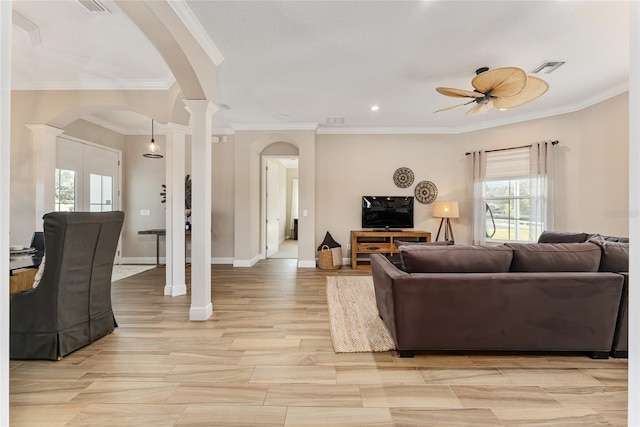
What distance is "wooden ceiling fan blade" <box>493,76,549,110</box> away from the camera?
2754 millimetres

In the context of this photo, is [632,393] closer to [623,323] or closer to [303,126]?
[623,323]

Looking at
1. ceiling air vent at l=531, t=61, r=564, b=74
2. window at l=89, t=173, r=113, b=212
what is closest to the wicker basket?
ceiling air vent at l=531, t=61, r=564, b=74

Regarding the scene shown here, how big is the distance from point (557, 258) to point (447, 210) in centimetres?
321

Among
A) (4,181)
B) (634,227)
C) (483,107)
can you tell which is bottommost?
(634,227)

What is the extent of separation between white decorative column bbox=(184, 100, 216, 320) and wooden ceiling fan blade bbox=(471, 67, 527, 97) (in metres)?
2.73

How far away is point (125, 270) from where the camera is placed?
5.25 m

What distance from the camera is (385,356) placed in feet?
7.41

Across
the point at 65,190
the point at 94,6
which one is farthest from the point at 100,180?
the point at 94,6

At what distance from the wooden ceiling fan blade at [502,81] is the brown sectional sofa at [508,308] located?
161 centimetres

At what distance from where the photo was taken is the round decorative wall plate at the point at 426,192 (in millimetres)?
5875

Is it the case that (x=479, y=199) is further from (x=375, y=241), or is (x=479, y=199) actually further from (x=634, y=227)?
(x=634, y=227)

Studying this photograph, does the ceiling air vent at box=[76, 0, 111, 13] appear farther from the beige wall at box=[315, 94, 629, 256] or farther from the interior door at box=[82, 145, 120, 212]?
the beige wall at box=[315, 94, 629, 256]

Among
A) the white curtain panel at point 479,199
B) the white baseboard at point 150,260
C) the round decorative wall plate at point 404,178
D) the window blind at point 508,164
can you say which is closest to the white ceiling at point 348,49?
the window blind at point 508,164

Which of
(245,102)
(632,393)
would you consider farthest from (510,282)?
(245,102)
